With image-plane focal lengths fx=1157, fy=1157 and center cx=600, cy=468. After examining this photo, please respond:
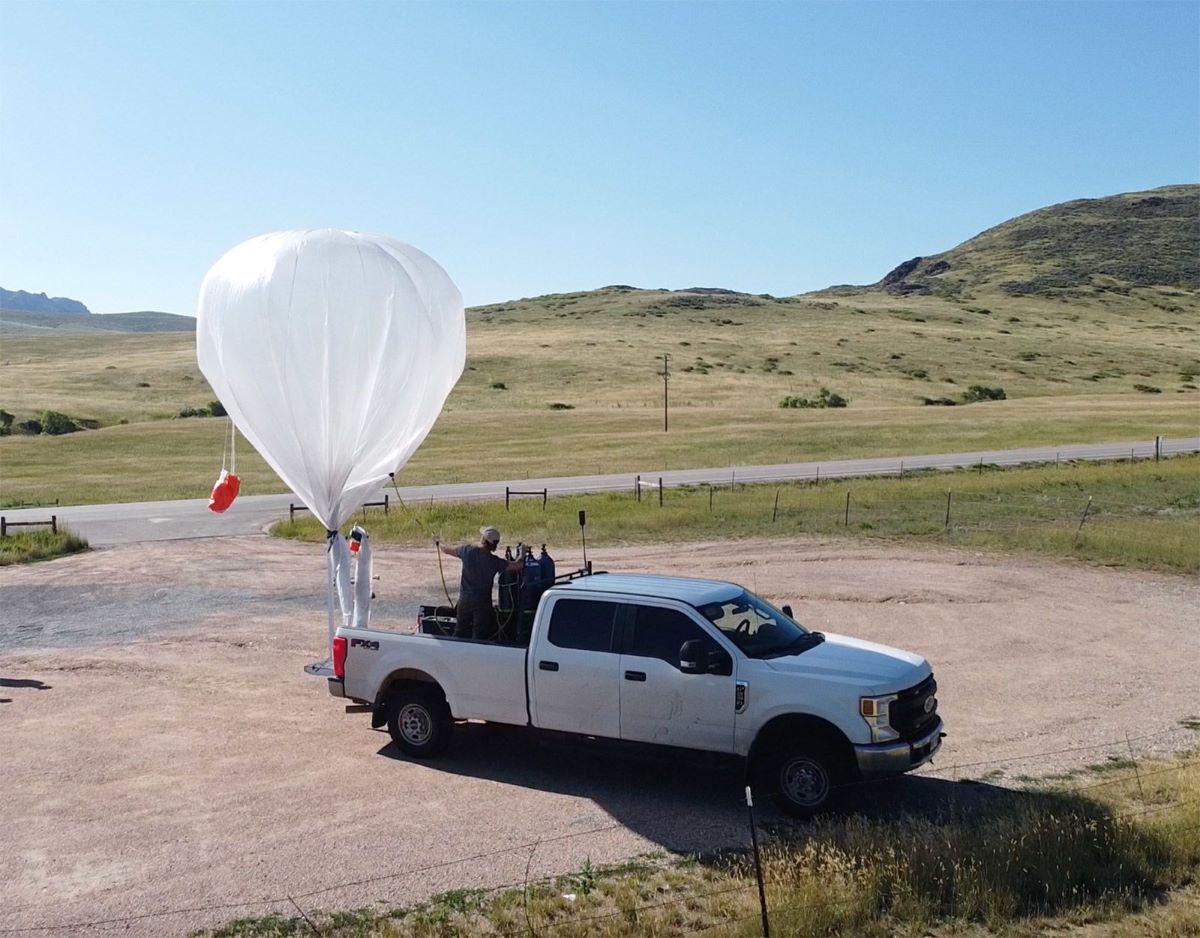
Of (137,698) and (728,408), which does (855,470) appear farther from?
(137,698)

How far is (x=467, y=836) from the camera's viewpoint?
1012 centimetres

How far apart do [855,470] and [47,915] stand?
43497 mm

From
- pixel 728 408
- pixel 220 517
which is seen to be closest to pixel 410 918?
pixel 220 517

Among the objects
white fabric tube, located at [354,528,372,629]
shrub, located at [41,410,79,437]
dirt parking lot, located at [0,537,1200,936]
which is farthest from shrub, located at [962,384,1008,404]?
white fabric tube, located at [354,528,372,629]

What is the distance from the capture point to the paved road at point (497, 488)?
35.5 m

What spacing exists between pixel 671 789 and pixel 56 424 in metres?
69.2

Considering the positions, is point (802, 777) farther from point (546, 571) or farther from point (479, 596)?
point (479, 596)

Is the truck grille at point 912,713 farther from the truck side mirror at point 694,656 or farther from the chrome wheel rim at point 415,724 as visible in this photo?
the chrome wheel rim at point 415,724

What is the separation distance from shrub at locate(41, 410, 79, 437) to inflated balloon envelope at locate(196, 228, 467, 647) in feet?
205

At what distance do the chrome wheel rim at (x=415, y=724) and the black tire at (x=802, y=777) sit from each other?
3706mm

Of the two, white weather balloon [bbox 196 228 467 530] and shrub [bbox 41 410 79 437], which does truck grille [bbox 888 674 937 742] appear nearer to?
white weather balloon [bbox 196 228 467 530]

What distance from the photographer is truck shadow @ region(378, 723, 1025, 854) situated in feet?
33.8

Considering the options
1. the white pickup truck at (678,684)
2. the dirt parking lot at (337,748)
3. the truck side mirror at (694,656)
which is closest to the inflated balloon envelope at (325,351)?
the white pickup truck at (678,684)

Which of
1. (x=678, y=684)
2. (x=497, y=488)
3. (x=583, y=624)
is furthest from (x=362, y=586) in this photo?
(x=497, y=488)
